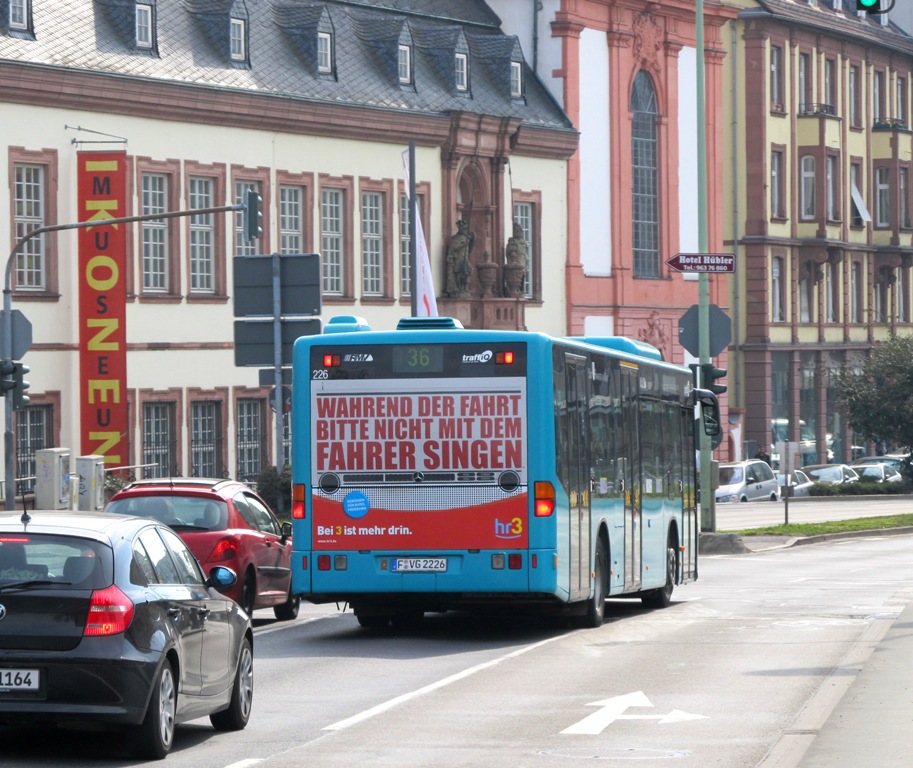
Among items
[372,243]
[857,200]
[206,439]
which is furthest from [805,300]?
[206,439]

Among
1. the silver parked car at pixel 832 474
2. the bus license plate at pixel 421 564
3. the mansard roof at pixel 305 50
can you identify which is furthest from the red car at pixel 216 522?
the silver parked car at pixel 832 474

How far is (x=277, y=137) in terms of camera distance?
48719 mm

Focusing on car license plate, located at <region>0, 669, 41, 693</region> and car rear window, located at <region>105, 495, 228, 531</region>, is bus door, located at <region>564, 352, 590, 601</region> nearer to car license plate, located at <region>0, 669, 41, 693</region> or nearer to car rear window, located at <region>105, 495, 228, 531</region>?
car rear window, located at <region>105, 495, 228, 531</region>

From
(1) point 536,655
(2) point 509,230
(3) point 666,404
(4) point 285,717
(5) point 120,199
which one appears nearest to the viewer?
(4) point 285,717

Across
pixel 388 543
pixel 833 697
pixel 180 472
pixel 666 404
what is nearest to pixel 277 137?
pixel 180 472

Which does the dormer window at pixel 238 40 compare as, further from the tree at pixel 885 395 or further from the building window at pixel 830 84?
the building window at pixel 830 84

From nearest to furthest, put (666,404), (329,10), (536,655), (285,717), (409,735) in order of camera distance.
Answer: (409,735)
(285,717)
(536,655)
(666,404)
(329,10)

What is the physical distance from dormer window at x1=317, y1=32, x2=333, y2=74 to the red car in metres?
30.0

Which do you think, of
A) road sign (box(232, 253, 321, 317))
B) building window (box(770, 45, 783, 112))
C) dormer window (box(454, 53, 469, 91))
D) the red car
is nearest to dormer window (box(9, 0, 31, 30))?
road sign (box(232, 253, 321, 317))

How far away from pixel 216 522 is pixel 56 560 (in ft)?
31.4

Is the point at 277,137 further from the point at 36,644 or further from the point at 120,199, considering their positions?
the point at 36,644

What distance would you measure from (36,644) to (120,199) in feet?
99.3

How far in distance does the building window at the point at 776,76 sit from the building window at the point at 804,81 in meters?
1.56

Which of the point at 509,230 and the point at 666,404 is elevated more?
the point at 509,230
